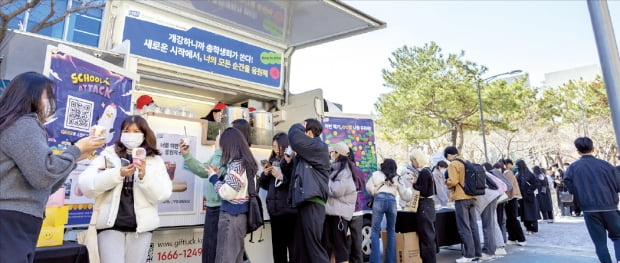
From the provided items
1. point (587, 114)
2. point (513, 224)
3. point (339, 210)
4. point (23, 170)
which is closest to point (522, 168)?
point (513, 224)

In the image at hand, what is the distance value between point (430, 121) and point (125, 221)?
20.4 m

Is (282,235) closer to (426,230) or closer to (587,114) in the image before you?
(426,230)

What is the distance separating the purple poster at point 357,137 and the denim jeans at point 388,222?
729mm

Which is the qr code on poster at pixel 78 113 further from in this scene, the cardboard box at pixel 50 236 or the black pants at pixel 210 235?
the black pants at pixel 210 235

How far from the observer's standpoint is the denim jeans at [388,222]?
5.07 metres

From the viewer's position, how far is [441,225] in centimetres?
619

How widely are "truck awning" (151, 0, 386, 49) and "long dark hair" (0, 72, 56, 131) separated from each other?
132 inches

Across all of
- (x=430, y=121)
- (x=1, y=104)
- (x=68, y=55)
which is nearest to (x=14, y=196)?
(x=1, y=104)

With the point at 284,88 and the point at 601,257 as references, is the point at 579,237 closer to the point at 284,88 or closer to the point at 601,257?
the point at 601,257

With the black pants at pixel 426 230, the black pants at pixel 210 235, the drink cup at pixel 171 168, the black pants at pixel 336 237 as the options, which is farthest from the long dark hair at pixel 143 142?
the black pants at pixel 426 230

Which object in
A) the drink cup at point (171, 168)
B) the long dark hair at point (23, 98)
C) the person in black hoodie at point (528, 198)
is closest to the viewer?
the long dark hair at point (23, 98)

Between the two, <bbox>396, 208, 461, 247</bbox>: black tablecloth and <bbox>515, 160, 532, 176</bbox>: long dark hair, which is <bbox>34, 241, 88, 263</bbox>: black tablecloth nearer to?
<bbox>396, 208, 461, 247</bbox>: black tablecloth

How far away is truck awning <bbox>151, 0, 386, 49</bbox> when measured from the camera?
517cm

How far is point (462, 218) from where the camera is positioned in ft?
18.8
